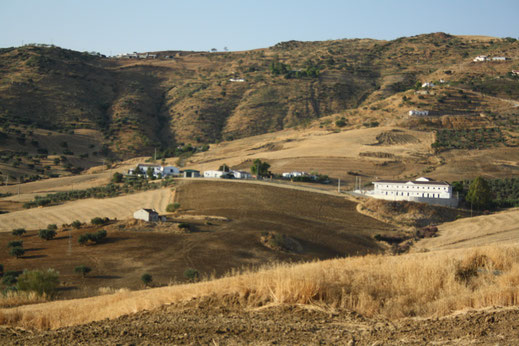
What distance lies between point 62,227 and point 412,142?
260 feet

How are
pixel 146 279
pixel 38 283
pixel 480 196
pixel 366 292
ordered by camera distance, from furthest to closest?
pixel 480 196 → pixel 146 279 → pixel 38 283 → pixel 366 292

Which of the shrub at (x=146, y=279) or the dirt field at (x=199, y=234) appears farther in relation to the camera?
the dirt field at (x=199, y=234)

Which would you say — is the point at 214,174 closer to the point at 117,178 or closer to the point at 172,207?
the point at 117,178

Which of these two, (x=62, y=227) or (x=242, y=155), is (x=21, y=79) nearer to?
(x=242, y=155)

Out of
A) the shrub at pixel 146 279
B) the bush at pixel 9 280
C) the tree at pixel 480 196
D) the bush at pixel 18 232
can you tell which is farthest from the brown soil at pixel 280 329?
the tree at pixel 480 196

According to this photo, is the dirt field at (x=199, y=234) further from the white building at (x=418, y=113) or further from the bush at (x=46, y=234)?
the white building at (x=418, y=113)

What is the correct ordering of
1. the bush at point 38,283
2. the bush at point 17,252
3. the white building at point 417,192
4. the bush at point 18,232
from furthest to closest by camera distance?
the white building at point 417,192, the bush at point 18,232, the bush at point 17,252, the bush at point 38,283

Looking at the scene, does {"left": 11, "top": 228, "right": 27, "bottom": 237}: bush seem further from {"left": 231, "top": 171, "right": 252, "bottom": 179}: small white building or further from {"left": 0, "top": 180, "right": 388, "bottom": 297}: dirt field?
{"left": 231, "top": 171, "right": 252, "bottom": 179}: small white building

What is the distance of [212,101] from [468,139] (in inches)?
3274

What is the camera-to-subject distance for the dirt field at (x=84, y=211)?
56344 mm

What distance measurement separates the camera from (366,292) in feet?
31.2

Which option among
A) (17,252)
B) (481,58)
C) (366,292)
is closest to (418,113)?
(481,58)

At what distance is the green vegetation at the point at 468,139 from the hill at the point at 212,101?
3109 mm

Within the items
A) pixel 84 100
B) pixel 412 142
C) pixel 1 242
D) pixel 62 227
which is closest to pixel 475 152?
pixel 412 142
